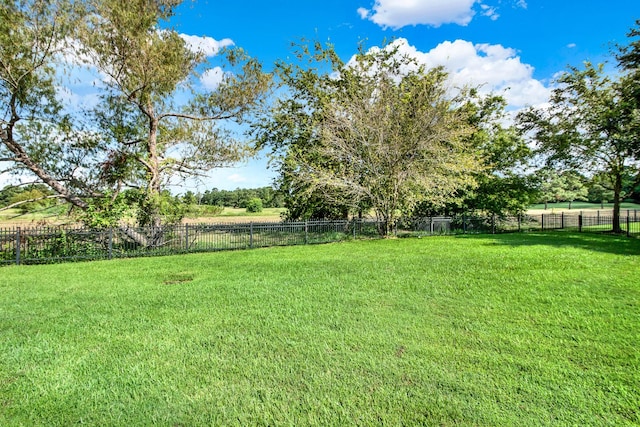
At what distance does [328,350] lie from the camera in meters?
3.47

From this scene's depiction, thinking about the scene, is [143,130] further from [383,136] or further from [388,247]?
[388,247]

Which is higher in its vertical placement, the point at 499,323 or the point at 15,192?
the point at 15,192

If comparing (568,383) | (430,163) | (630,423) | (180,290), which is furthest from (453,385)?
(430,163)

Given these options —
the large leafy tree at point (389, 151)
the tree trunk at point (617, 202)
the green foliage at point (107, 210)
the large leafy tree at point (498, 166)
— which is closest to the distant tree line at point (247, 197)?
the large leafy tree at point (389, 151)

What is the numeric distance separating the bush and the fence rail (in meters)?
18.9

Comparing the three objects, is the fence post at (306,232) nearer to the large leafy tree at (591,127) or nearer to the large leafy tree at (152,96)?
the large leafy tree at (152,96)

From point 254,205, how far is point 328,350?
29.6 m

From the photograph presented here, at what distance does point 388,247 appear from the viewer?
1155 cm

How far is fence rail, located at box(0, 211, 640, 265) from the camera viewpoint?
32.4ft

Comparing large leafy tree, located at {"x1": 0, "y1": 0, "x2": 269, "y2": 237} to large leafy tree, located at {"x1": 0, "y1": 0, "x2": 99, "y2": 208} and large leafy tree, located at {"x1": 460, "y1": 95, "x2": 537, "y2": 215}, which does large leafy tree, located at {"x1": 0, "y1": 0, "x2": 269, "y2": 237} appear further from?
large leafy tree, located at {"x1": 460, "y1": 95, "x2": 537, "y2": 215}

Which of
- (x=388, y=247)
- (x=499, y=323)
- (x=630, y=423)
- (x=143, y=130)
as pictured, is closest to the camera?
(x=630, y=423)

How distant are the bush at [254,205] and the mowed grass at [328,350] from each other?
25.4 metres

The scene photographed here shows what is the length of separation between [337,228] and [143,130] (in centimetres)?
920

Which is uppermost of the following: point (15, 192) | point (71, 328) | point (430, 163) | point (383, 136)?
point (383, 136)
